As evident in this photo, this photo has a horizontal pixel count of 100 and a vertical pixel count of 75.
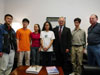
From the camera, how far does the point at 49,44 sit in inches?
103

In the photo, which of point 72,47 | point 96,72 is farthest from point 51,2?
point 96,72

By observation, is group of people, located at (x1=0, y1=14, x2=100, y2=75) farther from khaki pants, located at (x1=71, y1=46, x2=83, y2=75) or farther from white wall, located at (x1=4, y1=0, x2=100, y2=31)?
white wall, located at (x1=4, y1=0, x2=100, y2=31)

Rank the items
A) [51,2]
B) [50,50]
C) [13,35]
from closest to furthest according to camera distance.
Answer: [13,35] < [50,50] < [51,2]

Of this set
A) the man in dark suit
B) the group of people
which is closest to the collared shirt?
the group of people

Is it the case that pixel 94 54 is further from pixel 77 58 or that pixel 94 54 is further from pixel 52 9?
pixel 52 9

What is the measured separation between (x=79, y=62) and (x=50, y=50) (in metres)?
0.85

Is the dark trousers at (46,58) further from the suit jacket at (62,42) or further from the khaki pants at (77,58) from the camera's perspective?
the khaki pants at (77,58)

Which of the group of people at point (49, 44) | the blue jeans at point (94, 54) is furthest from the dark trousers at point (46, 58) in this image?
the blue jeans at point (94, 54)

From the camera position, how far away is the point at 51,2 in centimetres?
415

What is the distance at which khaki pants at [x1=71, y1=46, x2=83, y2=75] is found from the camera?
2.80 meters

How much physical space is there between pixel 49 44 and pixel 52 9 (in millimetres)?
1974

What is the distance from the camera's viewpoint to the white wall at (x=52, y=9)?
13.3 ft

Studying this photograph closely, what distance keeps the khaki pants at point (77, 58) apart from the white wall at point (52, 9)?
1.44m

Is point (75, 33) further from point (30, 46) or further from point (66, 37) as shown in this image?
point (30, 46)
